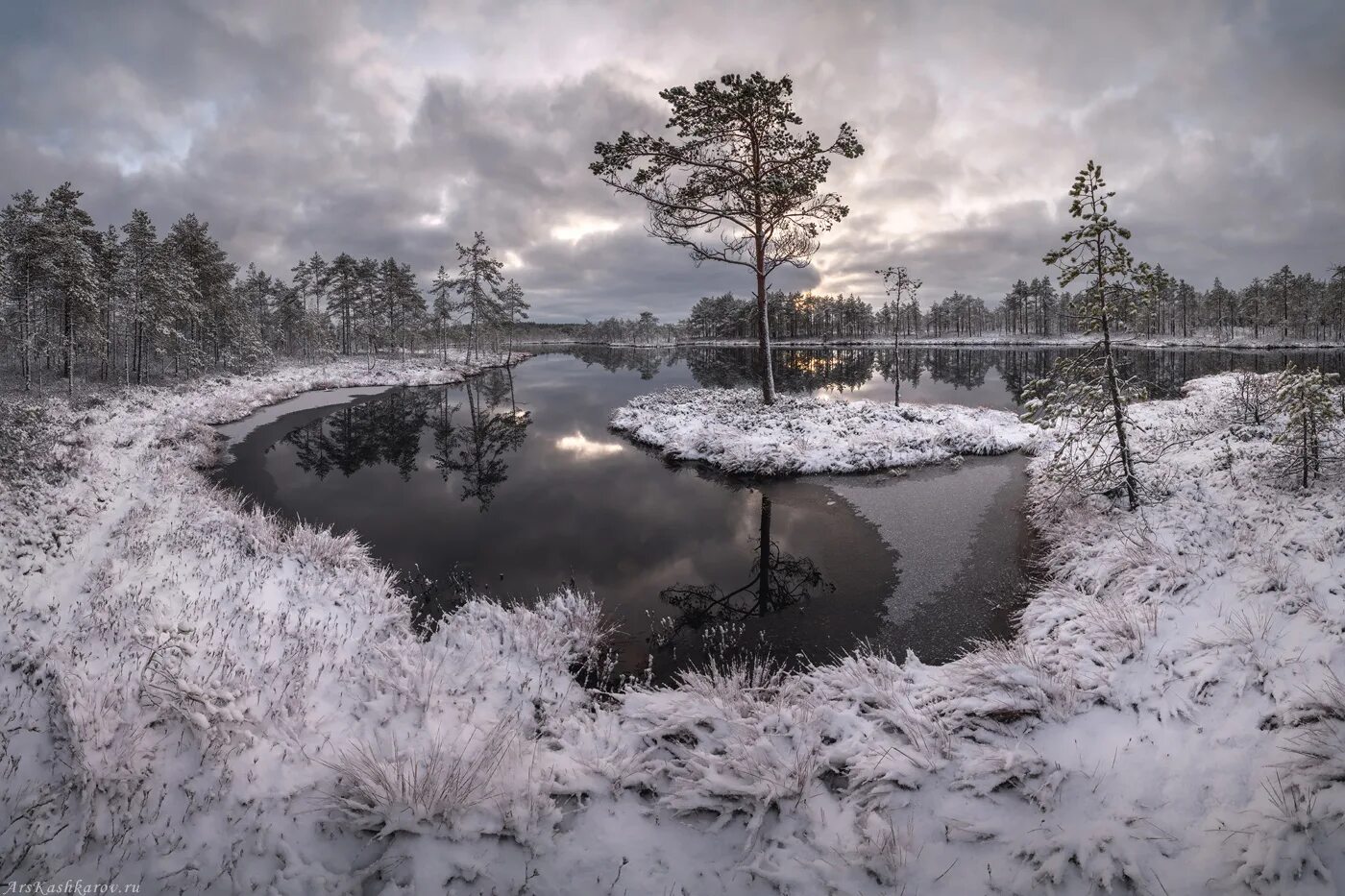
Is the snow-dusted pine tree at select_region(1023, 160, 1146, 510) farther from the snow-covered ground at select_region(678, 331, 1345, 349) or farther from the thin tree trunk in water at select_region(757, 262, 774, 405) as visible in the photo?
the snow-covered ground at select_region(678, 331, 1345, 349)

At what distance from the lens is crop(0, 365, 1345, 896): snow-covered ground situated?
326cm

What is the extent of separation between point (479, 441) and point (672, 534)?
508 inches

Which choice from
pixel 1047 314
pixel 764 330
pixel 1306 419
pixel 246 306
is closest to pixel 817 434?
pixel 764 330

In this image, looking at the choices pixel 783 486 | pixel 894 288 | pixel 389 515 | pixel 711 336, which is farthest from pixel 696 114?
pixel 711 336

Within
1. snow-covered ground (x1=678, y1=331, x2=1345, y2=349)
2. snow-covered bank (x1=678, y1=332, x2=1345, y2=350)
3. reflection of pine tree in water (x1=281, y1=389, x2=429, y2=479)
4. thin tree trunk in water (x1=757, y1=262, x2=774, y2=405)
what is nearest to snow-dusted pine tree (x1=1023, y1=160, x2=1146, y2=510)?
thin tree trunk in water (x1=757, y1=262, x2=774, y2=405)

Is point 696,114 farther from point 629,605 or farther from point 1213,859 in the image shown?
point 1213,859

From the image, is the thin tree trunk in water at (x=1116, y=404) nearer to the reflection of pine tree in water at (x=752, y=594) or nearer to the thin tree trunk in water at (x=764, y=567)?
the reflection of pine tree in water at (x=752, y=594)

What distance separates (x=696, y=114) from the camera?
17.0m

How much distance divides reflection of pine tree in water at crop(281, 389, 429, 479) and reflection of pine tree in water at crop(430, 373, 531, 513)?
102 centimetres

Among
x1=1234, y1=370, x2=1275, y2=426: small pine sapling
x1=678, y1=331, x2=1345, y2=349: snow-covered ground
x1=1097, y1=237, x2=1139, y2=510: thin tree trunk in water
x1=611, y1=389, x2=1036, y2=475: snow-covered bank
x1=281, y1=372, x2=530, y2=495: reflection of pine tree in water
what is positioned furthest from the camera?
x1=678, y1=331, x2=1345, y2=349: snow-covered ground

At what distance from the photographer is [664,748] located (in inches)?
181

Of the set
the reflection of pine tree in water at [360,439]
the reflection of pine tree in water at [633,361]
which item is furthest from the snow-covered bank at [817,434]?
the reflection of pine tree in water at [633,361]

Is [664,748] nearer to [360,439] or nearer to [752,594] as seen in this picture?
[752,594]

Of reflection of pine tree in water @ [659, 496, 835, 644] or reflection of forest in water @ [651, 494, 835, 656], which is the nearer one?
reflection of forest in water @ [651, 494, 835, 656]
